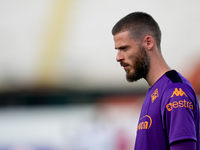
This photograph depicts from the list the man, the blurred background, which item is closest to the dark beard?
the man

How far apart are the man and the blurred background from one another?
2.88m

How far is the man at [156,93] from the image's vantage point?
1.06 m

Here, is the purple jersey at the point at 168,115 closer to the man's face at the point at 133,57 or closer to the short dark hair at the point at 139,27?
the man's face at the point at 133,57

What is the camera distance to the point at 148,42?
1.32 meters

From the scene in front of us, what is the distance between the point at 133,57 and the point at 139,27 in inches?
Answer: 5.7

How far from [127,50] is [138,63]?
0.22ft

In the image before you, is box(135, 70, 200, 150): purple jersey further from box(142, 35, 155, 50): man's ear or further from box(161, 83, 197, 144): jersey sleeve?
box(142, 35, 155, 50): man's ear

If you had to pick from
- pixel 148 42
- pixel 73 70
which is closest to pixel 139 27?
pixel 148 42

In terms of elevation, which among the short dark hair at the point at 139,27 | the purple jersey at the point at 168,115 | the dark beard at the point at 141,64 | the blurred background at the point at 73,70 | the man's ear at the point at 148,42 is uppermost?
the blurred background at the point at 73,70

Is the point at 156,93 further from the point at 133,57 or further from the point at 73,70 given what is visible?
the point at 73,70

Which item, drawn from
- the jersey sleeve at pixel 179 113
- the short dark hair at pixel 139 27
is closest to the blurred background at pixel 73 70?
the short dark hair at pixel 139 27

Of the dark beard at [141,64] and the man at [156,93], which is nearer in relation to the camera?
the man at [156,93]

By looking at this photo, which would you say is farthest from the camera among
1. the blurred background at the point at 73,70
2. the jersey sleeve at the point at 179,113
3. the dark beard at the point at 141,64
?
the blurred background at the point at 73,70

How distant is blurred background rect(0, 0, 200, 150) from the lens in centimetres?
450
